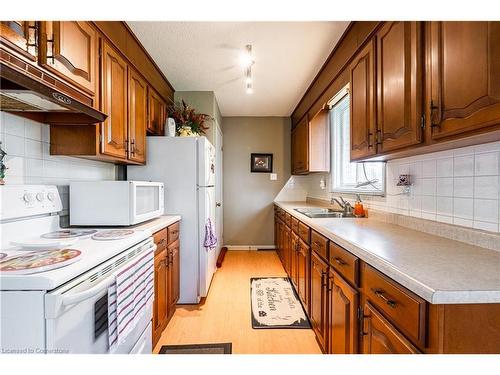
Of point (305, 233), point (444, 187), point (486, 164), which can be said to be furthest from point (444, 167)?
point (305, 233)

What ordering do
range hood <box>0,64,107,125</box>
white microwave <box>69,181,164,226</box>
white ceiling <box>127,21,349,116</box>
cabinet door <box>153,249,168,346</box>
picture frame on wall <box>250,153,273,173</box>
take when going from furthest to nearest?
picture frame on wall <box>250,153,273,173</box> < white ceiling <box>127,21,349,116</box> < cabinet door <box>153,249,168,346</box> < white microwave <box>69,181,164,226</box> < range hood <box>0,64,107,125</box>

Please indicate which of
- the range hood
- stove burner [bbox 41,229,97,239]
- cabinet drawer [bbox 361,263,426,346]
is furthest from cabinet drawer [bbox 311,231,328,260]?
the range hood

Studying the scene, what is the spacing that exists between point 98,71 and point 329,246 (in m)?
1.83

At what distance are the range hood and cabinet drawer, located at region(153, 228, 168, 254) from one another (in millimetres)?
888

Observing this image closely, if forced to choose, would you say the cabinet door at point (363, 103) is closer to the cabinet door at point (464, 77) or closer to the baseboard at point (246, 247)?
the cabinet door at point (464, 77)

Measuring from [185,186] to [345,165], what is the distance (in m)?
1.83

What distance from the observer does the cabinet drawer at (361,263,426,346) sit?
2.59 feet

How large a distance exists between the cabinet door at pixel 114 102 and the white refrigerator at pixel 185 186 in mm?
559

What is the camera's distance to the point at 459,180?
4.37 ft

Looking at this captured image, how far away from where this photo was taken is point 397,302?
90 cm

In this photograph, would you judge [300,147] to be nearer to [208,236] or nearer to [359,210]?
[359,210]

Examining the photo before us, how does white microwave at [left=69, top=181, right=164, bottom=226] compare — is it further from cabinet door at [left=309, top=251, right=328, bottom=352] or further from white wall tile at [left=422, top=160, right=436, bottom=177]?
white wall tile at [left=422, top=160, right=436, bottom=177]
